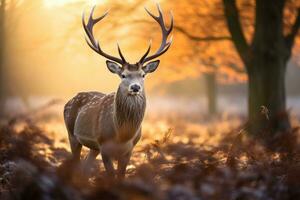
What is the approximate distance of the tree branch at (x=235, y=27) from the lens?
41.5ft

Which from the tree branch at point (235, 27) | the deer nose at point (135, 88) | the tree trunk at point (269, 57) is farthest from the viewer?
the tree branch at point (235, 27)

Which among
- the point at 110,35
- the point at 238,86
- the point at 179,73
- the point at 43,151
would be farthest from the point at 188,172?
the point at 238,86

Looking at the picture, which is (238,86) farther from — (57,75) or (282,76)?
(282,76)

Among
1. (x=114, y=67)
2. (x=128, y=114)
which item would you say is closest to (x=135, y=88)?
(x=128, y=114)

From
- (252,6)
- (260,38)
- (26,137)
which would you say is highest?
(252,6)

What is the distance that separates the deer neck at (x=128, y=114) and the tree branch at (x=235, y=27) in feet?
19.4

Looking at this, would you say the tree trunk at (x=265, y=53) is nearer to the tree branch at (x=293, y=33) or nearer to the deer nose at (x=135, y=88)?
the tree branch at (x=293, y=33)

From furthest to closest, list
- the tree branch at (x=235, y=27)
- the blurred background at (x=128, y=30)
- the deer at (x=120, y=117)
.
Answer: the blurred background at (x=128, y=30) → the tree branch at (x=235, y=27) → the deer at (x=120, y=117)

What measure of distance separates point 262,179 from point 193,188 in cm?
67

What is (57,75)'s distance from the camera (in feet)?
154

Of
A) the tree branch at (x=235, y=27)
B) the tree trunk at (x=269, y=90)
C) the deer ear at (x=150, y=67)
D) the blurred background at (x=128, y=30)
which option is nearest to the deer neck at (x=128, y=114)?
the deer ear at (x=150, y=67)

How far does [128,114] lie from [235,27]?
20.1 feet

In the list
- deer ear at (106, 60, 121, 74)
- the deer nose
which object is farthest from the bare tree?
the deer nose

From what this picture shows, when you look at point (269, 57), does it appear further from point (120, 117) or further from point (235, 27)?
point (120, 117)
